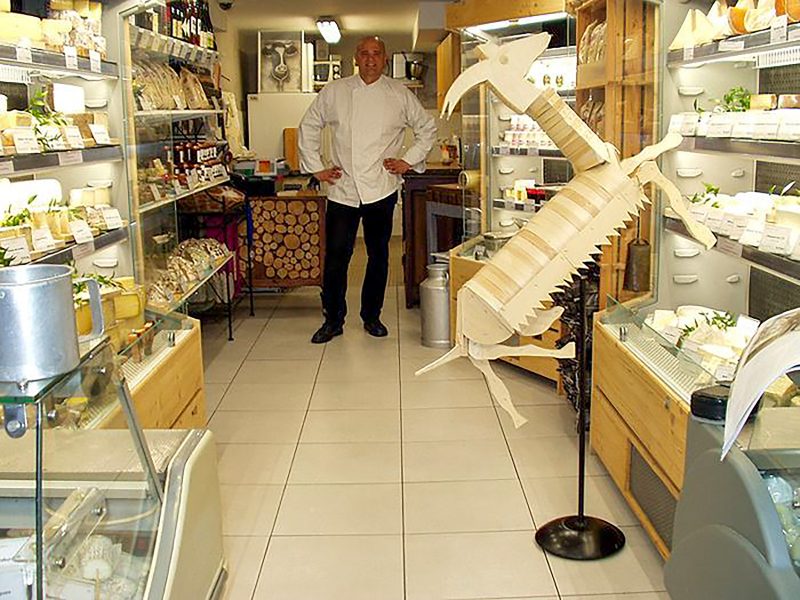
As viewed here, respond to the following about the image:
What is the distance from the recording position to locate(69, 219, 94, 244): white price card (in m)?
3.32

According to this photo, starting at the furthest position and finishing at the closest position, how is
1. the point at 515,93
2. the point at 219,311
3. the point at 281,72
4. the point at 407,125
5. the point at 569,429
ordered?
the point at 281,72, the point at 219,311, the point at 407,125, the point at 569,429, the point at 515,93

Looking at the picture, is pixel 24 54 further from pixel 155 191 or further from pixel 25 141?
pixel 155 191

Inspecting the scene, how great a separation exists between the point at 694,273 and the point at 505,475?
3.67 feet

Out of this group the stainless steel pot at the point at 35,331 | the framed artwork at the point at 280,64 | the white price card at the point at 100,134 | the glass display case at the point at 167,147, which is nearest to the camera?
the stainless steel pot at the point at 35,331

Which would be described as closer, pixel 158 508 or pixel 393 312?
pixel 158 508

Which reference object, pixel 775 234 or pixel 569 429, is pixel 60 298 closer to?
pixel 775 234

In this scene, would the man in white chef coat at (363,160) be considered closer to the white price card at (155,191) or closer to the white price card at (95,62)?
the white price card at (155,191)

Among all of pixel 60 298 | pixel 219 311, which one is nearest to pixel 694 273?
pixel 60 298

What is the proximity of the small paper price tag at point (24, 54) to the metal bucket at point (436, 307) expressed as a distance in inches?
130

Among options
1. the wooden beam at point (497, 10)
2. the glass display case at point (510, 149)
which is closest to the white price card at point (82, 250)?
the glass display case at point (510, 149)

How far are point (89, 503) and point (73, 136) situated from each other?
1902 mm

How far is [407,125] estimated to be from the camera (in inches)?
254

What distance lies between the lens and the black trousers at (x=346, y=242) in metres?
6.24

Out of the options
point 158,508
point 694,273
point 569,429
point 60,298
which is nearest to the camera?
point 60,298
